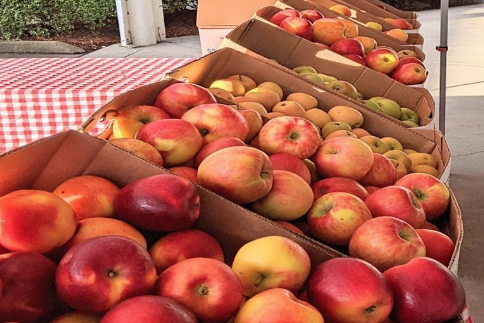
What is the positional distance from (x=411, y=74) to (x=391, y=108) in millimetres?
453

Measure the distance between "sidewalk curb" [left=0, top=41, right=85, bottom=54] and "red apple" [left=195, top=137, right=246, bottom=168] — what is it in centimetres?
796

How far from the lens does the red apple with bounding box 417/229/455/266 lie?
1.31 m

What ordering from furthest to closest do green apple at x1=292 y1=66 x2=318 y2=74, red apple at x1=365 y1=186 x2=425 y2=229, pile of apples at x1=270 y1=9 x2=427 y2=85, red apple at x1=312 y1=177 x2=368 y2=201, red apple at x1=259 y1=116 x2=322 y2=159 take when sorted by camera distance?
pile of apples at x1=270 y1=9 x2=427 y2=85 → green apple at x1=292 y1=66 x2=318 y2=74 → red apple at x1=259 y1=116 x2=322 y2=159 → red apple at x1=312 y1=177 x2=368 y2=201 → red apple at x1=365 y1=186 x2=425 y2=229

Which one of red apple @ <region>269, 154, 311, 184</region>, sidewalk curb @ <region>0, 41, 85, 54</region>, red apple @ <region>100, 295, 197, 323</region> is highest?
red apple @ <region>100, 295, 197, 323</region>

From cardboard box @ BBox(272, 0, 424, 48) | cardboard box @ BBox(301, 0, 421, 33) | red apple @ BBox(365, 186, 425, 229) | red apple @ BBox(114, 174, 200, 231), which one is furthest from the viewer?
cardboard box @ BBox(301, 0, 421, 33)

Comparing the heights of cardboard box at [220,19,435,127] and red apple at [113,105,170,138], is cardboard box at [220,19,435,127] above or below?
below

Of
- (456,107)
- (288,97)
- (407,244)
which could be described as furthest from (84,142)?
(456,107)

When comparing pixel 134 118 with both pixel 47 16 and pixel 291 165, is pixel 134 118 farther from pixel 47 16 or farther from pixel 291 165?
pixel 47 16

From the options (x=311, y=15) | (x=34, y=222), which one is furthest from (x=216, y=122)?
(x=311, y=15)

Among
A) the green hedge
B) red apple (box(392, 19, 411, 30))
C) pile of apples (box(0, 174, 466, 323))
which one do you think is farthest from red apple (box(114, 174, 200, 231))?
the green hedge

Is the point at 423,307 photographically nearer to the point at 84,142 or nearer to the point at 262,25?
the point at 84,142

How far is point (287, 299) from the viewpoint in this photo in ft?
3.09

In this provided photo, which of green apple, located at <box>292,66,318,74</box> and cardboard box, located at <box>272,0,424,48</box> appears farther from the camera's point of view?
cardboard box, located at <box>272,0,424,48</box>

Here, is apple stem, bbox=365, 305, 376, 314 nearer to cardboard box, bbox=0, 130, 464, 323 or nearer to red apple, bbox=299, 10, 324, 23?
cardboard box, bbox=0, 130, 464, 323
